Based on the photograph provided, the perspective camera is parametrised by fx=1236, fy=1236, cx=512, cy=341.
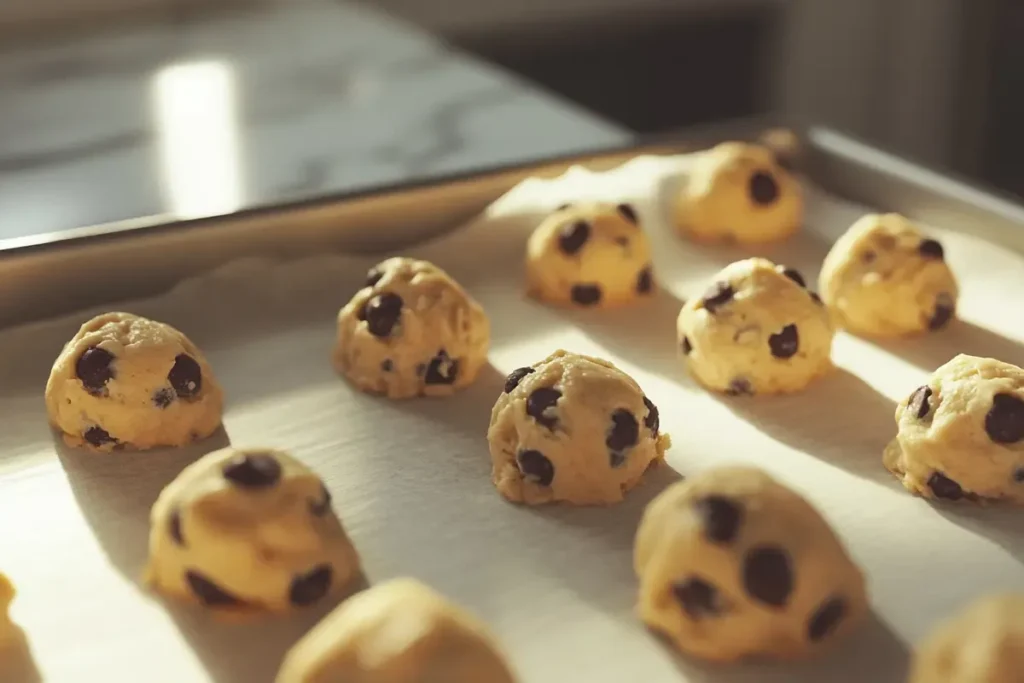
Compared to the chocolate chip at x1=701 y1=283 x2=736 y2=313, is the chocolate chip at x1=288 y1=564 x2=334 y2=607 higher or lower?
the chocolate chip at x1=701 y1=283 x2=736 y2=313

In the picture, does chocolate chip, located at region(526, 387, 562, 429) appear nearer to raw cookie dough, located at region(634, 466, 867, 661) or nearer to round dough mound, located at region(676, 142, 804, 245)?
raw cookie dough, located at region(634, 466, 867, 661)

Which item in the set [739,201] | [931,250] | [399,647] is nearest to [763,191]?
[739,201]

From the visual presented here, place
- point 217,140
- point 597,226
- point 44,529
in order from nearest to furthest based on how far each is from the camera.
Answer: point 44,529
point 597,226
point 217,140

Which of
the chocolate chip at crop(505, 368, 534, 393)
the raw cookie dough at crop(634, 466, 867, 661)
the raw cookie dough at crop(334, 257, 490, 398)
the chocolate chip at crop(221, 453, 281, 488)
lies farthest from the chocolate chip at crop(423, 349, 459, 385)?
the raw cookie dough at crop(634, 466, 867, 661)

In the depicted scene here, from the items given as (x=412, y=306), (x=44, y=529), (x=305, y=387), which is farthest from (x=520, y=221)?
(x=44, y=529)

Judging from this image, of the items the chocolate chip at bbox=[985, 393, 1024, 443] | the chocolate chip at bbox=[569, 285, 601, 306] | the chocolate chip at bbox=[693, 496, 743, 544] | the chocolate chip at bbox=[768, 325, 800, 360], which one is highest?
the chocolate chip at bbox=[693, 496, 743, 544]

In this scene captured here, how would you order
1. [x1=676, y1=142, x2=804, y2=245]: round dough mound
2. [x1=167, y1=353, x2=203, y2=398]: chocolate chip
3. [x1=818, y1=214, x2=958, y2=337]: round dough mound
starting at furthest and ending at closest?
[x1=676, y1=142, x2=804, y2=245]: round dough mound
[x1=818, y1=214, x2=958, y2=337]: round dough mound
[x1=167, y1=353, x2=203, y2=398]: chocolate chip

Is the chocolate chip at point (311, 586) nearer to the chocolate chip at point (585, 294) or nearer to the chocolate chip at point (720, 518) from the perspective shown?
the chocolate chip at point (720, 518)

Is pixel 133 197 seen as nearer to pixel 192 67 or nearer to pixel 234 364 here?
pixel 234 364
